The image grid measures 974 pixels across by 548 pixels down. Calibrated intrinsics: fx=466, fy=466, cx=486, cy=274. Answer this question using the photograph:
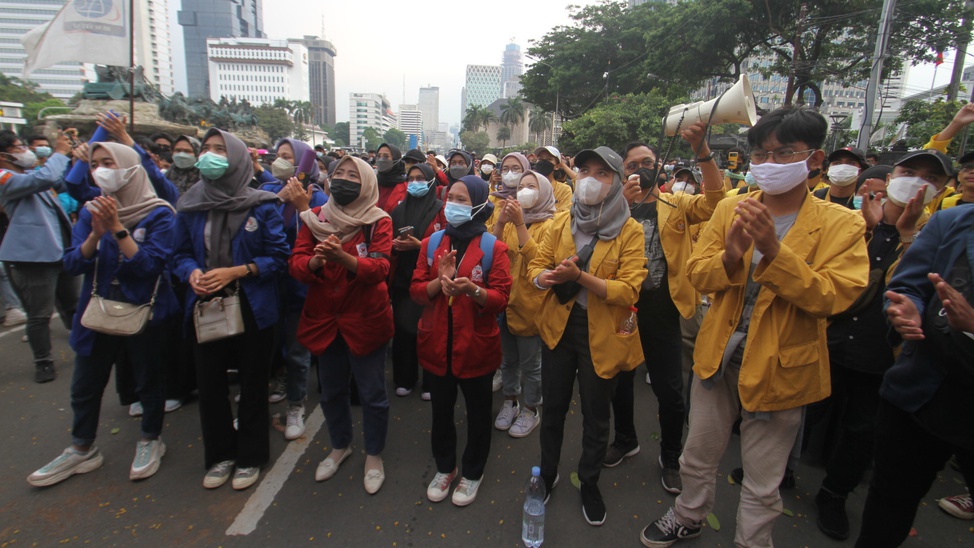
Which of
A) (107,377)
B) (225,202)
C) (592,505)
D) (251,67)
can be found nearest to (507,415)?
(592,505)

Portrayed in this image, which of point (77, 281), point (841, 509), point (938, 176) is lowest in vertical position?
point (841, 509)

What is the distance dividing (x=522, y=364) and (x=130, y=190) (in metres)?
3.05

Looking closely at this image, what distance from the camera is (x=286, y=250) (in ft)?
10.2

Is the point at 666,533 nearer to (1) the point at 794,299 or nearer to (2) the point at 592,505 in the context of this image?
(2) the point at 592,505

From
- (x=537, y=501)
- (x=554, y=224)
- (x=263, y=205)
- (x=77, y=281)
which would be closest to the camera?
(x=537, y=501)

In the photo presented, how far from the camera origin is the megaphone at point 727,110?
7.66 ft

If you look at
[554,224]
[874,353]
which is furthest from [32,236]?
[874,353]

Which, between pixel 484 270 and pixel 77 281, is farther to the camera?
pixel 77 281

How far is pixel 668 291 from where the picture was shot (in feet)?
9.83

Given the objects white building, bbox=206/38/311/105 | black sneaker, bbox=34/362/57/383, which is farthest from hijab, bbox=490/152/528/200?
white building, bbox=206/38/311/105

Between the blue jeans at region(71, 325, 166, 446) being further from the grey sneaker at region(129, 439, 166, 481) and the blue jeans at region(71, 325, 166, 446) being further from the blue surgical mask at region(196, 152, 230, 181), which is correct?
the blue surgical mask at region(196, 152, 230, 181)

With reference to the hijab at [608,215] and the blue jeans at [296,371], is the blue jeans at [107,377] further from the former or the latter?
the hijab at [608,215]

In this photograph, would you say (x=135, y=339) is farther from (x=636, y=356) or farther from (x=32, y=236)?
(x=636, y=356)

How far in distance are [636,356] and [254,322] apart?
2.40 m
